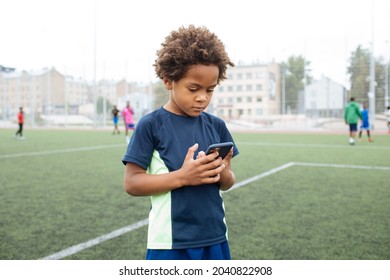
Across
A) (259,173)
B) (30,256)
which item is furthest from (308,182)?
(30,256)

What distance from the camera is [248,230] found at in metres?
4.05

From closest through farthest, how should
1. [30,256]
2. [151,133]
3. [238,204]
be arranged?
[151,133], [30,256], [238,204]

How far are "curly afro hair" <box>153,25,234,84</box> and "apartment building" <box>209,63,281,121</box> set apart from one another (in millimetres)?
25777

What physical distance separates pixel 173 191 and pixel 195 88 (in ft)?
1.38

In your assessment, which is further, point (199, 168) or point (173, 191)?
point (173, 191)

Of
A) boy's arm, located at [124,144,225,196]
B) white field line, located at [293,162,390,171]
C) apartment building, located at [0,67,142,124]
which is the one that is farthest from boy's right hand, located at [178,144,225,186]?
apartment building, located at [0,67,142,124]

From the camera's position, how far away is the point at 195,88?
1.61m

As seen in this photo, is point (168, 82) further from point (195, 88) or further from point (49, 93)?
point (49, 93)

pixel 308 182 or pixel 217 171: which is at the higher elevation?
pixel 217 171

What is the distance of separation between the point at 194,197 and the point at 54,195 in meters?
4.53

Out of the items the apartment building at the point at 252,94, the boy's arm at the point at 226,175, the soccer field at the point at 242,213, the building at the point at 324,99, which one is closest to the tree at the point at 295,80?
the building at the point at 324,99

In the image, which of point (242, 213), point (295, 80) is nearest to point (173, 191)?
point (242, 213)

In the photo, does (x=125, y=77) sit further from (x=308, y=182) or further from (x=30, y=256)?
(x=30, y=256)

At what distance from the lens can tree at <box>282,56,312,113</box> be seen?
90.9ft
